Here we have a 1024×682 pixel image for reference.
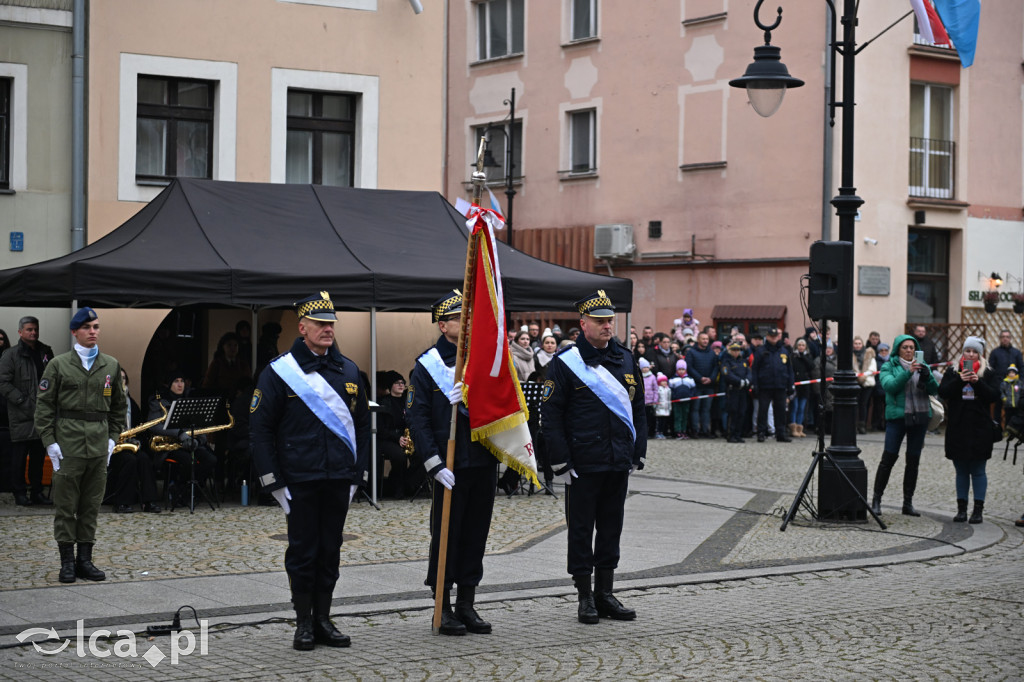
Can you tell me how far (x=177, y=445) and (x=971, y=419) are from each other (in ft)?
26.3

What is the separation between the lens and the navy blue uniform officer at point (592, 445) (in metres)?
8.38

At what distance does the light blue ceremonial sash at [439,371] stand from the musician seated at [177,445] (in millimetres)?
6313

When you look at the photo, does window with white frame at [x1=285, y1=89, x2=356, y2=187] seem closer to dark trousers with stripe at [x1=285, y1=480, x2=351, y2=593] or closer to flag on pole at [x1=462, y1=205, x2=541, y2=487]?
flag on pole at [x1=462, y1=205, x2=541, y2=487]

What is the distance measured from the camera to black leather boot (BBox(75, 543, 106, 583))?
9.62 metres

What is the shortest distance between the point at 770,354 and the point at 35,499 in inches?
534

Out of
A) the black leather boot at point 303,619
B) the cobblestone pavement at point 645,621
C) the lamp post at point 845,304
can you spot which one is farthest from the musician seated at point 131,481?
the lamp post at point 845,304

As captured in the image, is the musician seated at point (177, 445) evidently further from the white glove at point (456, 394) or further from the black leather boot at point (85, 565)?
the white glove at point (456, 394)

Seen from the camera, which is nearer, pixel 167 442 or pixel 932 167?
pixel 167 442

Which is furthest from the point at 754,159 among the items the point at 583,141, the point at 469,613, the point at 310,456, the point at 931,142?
the point at 310,456

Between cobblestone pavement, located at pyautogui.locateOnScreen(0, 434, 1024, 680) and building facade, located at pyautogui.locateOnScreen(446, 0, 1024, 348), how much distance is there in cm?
1576

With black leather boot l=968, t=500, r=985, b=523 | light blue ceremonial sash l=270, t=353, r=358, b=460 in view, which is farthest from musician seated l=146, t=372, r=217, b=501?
black leather boot l=968, t=500, r=985, b=523

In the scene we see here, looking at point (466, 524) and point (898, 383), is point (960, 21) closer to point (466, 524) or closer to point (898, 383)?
point (898, 383)

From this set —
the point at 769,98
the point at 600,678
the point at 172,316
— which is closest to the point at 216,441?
the point at 172,316

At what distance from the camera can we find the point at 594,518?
8.52 m
